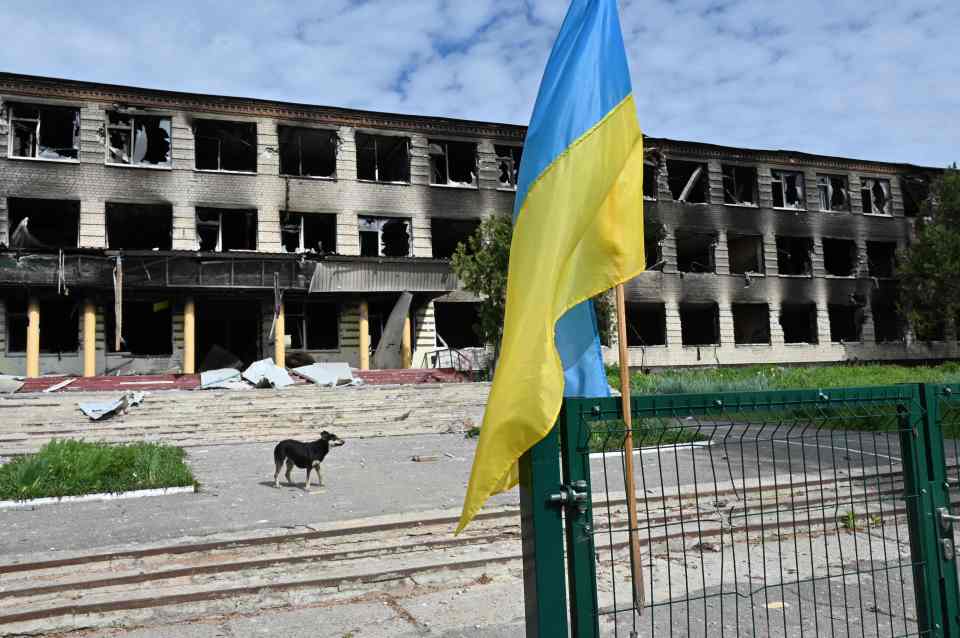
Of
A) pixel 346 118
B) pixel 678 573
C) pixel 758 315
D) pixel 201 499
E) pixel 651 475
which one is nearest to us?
pixel 678 573

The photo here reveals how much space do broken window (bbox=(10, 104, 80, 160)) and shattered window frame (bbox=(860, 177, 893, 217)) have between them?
36.7 meters

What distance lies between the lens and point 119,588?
5.43m

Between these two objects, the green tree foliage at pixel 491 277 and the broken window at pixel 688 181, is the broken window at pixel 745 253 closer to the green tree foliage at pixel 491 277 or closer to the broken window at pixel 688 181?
the broken window at pixel 688 181

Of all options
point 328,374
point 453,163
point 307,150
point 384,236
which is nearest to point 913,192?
point 453,163

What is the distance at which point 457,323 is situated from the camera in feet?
96.9

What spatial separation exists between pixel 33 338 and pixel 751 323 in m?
30.5

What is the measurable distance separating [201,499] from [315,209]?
62.5ft

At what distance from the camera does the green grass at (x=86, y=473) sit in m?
9.18

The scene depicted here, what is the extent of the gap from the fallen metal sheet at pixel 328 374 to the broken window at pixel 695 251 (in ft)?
61.9

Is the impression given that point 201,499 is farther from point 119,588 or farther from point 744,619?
point 744,619

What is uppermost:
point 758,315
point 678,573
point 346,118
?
point 346,118

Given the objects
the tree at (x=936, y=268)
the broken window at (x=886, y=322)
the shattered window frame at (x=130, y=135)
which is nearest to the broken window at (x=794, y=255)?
the broken window at (x=886, y=322)

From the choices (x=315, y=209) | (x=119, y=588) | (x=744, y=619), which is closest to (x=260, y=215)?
(x=315, y=209)

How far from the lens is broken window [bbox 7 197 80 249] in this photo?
2331cm
